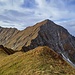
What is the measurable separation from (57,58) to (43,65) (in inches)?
172

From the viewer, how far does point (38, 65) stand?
36.9 metres

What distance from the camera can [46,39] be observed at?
192 metres

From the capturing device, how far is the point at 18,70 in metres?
37.6

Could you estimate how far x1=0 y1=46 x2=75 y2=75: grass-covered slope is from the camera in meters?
35.2

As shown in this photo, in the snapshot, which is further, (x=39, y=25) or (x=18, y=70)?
(x=39, y=25)

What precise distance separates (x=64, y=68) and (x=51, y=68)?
2231mm

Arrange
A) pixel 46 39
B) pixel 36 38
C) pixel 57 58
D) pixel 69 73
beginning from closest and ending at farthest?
pixel 69 73
pixel 57 58
pixel 36 38
pixel 46 39

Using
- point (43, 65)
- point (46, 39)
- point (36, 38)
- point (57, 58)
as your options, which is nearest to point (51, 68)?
point (43, 65)

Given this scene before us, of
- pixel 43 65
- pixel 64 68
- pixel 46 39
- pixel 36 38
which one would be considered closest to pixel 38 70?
pixel 43 65

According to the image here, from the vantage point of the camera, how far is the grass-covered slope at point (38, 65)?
35.2 metres

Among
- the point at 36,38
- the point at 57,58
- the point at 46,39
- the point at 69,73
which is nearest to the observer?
the point at 69,73

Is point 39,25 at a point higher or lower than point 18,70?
higher

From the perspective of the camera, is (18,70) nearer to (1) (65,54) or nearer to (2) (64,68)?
(2) (64,68)

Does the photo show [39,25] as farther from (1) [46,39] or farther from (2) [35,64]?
(2) [35,64]
